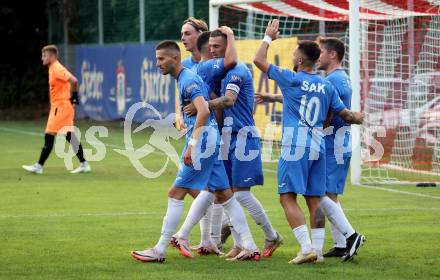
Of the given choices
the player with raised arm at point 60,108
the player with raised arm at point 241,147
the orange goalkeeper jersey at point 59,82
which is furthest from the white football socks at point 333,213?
the orange goalkeeper jersey at point 59,82

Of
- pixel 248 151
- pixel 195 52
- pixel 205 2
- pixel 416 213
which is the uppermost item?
pixel 205 2

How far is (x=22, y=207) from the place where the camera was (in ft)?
44.0

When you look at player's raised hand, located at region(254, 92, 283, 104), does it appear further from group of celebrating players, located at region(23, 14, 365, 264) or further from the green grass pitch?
the green grass pitch

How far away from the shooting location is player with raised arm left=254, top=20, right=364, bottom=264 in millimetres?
9164

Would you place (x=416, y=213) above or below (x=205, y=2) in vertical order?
below

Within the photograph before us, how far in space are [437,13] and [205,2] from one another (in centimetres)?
1349

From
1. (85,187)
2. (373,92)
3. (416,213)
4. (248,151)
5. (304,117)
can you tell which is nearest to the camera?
(304,117)

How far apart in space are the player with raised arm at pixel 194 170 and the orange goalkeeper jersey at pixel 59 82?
9258 millimetres

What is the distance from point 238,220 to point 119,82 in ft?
77.3

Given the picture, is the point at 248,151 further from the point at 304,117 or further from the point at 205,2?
the point at 205,2

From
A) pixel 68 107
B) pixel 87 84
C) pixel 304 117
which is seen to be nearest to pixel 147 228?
pixel 304 117

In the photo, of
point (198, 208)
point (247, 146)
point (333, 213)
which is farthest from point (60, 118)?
point (333, 213)

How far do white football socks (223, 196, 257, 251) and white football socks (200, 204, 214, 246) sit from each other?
1.30 feet

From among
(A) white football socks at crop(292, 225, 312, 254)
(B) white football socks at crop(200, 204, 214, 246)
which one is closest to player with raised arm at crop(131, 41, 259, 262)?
(B) white football socks at crop(200, 204, 214, 246)
